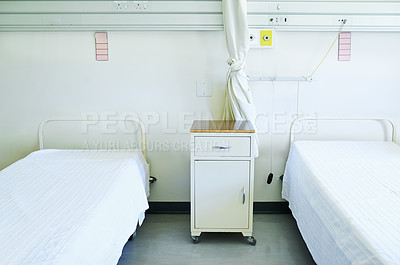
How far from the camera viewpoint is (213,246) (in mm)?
2406

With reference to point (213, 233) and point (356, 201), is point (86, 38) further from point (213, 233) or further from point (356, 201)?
point (356, 201)

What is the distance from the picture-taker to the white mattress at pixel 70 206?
1.34 meters

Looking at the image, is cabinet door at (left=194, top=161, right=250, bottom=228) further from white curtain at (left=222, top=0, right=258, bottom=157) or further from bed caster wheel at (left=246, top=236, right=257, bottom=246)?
white curtain at (left=222, top=0, right=258, bottom=157)

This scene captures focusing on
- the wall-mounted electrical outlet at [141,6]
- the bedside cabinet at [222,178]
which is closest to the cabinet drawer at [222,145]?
the bedside cabinet at [222,178]

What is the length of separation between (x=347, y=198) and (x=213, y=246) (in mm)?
999

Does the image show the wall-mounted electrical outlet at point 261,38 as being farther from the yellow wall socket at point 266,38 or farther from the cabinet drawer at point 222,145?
the cabinet drawer at point 222,145

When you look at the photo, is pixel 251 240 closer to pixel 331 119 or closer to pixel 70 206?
pixel 331 119

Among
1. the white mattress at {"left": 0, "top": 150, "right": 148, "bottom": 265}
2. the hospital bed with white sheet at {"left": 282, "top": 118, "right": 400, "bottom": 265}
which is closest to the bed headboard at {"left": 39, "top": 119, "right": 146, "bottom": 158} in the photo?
the white mattress at {"left": 0, "top": 150, "right": 148, "bottom": 265}

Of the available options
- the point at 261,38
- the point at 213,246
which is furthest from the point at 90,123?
the point at 261,38

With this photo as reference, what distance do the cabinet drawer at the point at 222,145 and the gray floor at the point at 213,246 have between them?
0.62 metres

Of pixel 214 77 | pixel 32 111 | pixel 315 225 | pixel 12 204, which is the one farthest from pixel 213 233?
pixel 32 111

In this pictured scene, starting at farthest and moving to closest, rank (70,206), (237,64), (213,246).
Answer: (237,64) → (213,246) → (70,206)

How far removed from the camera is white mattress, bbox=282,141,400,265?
1.40m

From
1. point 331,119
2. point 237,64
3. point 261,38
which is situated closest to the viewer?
point 237,64
